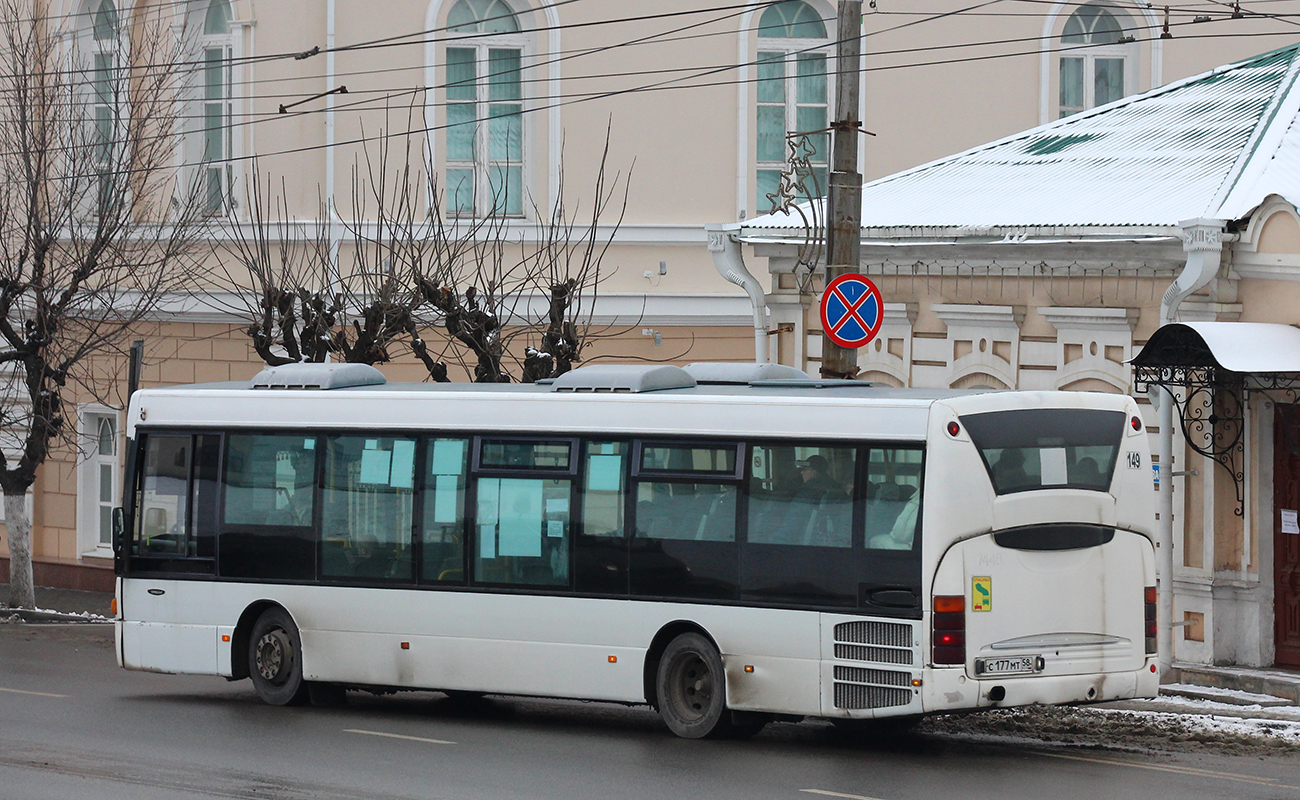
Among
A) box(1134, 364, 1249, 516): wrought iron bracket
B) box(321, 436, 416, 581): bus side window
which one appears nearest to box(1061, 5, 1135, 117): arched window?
box(1134, 364, 1249, 516): wrought iron bracket

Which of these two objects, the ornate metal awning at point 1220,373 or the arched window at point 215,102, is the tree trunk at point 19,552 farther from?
the ornate metal awning at point 1220,373

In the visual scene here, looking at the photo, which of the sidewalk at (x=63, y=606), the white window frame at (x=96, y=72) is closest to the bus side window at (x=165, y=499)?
the sidewalk at (x=63, y=606)

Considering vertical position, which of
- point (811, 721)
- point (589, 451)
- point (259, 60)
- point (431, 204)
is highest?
point (259, 60)

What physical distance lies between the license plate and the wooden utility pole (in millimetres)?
4357

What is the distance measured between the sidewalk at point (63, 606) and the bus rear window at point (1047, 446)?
15285mm

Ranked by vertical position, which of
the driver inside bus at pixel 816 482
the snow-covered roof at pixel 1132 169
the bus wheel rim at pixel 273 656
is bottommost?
the bus wheel rim at pixel 273 656

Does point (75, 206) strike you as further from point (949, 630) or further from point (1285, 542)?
point (949, 630)

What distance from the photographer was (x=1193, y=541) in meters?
16.3

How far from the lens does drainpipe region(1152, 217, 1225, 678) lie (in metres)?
15.5

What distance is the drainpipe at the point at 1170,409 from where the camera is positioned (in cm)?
1548

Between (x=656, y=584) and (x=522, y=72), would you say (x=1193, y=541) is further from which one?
(x=522, y=72)

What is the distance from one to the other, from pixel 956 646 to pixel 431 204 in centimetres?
1451

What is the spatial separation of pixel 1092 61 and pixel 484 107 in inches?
348

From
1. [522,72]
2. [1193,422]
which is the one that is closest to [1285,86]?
[1193,422]
